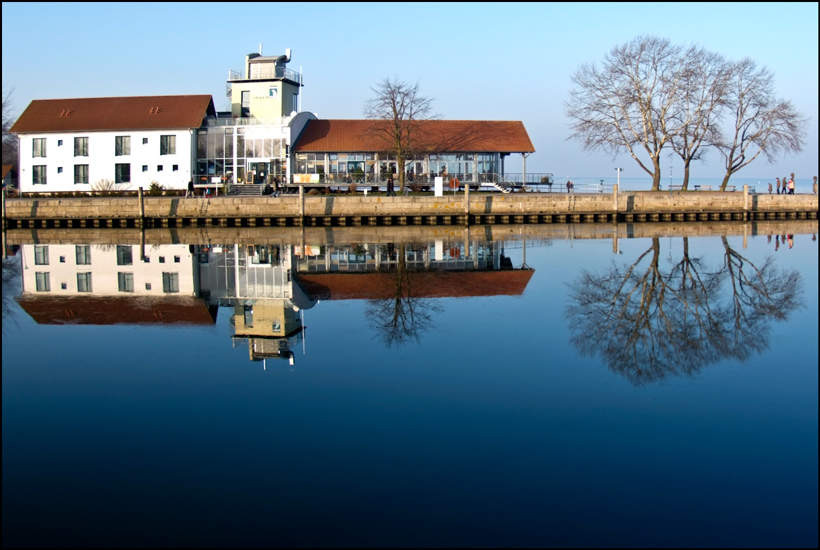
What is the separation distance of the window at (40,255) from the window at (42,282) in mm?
2742

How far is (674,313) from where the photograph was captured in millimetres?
15219

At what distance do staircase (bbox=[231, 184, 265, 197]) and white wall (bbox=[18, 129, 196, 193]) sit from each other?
515 centimetres

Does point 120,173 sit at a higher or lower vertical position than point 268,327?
higher

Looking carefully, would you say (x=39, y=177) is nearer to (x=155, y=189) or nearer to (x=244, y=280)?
(x=155, y=189)

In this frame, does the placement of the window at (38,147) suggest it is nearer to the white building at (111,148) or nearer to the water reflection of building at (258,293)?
the white building at (111,148)

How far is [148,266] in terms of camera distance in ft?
80.0

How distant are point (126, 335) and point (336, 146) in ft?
118

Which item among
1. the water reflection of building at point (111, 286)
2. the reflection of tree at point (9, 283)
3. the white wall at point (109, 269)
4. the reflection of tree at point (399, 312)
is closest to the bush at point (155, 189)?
the white wall at point (109, 269)

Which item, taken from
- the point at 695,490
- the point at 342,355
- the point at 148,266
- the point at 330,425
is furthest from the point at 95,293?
the point at 695,490

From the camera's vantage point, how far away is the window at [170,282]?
791 inches

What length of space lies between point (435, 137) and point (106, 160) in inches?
820

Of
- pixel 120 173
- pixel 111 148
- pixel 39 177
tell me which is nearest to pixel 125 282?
pixel 120 173

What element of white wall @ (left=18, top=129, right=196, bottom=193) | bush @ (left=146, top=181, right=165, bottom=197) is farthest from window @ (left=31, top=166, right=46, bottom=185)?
bush @ (left=146, top=181, right=165, bottom=197)

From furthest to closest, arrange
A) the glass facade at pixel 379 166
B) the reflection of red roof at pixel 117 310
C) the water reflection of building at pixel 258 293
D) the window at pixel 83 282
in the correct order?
the glass facade at pixel 379 166 < the window at pixel 83 282 < the reflection of red roof at pixel 117 310 < the water reflection of building at pixel 258 293
